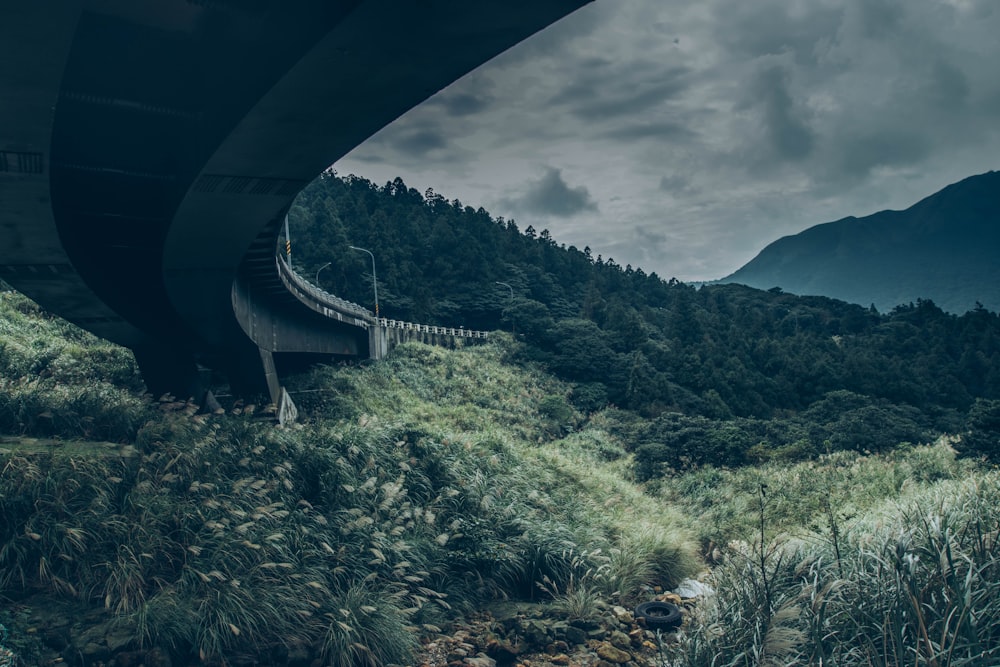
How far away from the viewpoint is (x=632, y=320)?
1987 inches

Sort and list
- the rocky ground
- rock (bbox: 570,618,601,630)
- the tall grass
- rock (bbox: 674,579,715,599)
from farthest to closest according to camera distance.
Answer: rock (bbox: 674,579,715,599) → rock (bbox: 570,618,601,630) → the rocky ground → the tall grass

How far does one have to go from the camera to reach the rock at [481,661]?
22.9 feet

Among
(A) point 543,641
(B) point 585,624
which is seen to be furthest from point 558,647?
(B) point 585,624

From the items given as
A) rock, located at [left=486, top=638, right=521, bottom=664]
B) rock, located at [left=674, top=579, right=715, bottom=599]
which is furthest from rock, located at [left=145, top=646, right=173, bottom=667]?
rock, located at [left=674, top=579, right=715, bottom=599]

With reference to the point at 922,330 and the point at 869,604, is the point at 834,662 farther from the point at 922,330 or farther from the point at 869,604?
the point at 922,330

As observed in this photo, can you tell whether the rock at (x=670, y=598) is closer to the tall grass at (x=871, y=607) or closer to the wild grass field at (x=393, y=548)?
the wild grass field at (x=393, y=548)

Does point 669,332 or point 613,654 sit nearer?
point 613,654

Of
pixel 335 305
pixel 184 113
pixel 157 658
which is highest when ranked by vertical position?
pixel 184 113

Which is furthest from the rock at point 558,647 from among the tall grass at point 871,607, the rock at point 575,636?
the tall grass at point 871,607

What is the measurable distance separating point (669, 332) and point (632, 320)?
10.8 m

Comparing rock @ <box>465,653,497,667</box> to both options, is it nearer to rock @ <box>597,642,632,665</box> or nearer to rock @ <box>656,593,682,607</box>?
rock @ <box>597,642,632,665</box>

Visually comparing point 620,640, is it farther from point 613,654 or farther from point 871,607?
point 871,607

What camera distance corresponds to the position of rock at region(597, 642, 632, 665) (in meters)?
7.24

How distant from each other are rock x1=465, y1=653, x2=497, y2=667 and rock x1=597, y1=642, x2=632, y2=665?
1.22 metres
